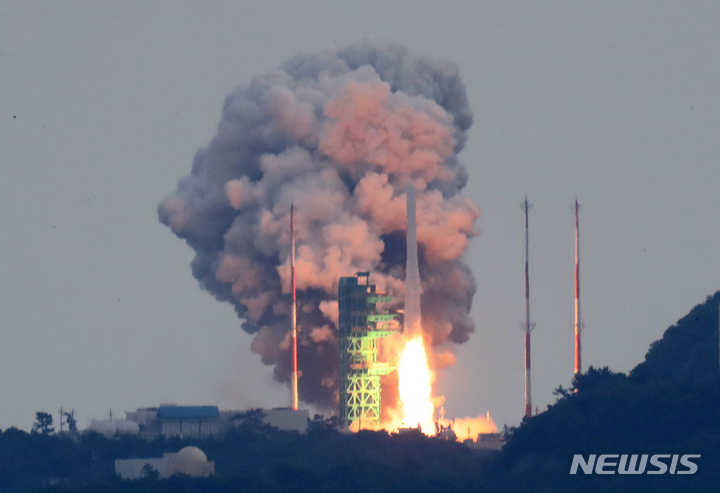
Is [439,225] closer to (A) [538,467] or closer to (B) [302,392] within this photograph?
(B) [302,392]

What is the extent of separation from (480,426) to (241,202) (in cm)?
2425

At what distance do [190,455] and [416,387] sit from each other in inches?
890

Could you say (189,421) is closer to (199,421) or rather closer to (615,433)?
(199,421)

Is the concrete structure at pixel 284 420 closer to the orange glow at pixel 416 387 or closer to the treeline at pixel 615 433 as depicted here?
the orange glow at pixel 416 387

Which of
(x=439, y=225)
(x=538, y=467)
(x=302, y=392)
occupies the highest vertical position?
(x=439, y=225)

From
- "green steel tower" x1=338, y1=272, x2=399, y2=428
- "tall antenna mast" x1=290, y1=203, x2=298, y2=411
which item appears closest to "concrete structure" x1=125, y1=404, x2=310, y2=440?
"tall antenna mast" x1=290, y1=203, x2=298, y2=411

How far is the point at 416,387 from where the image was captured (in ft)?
552

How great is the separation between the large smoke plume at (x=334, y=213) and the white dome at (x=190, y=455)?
23326 millimetres

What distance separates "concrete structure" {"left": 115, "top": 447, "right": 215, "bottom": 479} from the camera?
151 meters

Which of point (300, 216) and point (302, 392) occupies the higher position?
point (300, 216)

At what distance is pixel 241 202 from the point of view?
581ft

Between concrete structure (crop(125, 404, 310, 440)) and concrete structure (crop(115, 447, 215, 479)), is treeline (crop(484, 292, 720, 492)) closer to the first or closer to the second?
concrete structure (crop(115, 447, 215, 479))

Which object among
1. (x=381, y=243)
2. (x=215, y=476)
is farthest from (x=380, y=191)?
(x=215, y=476)

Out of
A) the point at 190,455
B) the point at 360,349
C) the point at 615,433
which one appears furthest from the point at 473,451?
the point at 190,455
